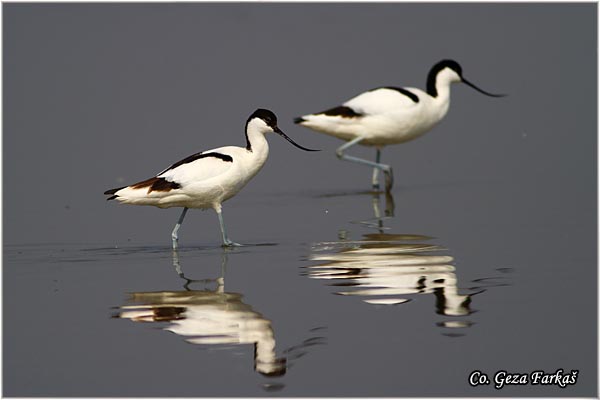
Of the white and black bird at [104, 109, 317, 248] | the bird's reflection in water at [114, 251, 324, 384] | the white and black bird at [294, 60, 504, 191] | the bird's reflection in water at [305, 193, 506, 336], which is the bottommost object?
the bird's reflection in water at [114, 251, 324, 384]

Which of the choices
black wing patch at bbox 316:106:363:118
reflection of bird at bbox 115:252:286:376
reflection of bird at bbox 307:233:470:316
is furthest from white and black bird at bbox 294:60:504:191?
reflection of bird at bbox 115:252:286:376

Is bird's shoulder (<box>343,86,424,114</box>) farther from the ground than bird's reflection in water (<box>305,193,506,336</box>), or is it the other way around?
bird's shoulder (<box>343,86,424,114</box>)

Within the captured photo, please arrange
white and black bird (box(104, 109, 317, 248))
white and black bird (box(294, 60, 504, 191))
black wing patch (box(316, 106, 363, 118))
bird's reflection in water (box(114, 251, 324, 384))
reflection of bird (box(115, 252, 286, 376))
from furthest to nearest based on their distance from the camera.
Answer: black wing patch (box(316, 106, 363, 118)) < white and black bird (box(294, 60, 504, 191)) < white and black bird (box(104, 109, 317, 248)) < reflection of bird (box(115, 252, 286, 376)) < bird's reflection in water (box(114, 251, 324, 384))

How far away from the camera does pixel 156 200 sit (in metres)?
10.2

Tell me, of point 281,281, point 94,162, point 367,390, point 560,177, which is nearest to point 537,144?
point 560,177

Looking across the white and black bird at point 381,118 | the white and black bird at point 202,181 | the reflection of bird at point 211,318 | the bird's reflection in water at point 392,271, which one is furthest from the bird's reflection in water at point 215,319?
the white and black bird at point 381,118

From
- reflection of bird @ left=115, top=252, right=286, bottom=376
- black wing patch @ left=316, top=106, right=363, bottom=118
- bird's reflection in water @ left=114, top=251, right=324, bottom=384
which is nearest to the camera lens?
bird's reflection in water @ left=114, top=251, right=324, bottom=384

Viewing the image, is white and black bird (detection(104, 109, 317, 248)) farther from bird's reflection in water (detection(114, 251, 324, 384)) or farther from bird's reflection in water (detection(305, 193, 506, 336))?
bird's reflection in water (detection(114, 251, 324, 384))

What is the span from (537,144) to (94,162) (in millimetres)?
6831

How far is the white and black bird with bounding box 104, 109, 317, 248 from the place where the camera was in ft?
33.2

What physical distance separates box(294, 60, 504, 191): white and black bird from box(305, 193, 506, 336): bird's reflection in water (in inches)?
157

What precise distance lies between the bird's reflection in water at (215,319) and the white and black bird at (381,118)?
6.63 m

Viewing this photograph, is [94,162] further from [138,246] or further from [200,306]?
[200,306]

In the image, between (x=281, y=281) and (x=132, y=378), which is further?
(x=281, y=281)
